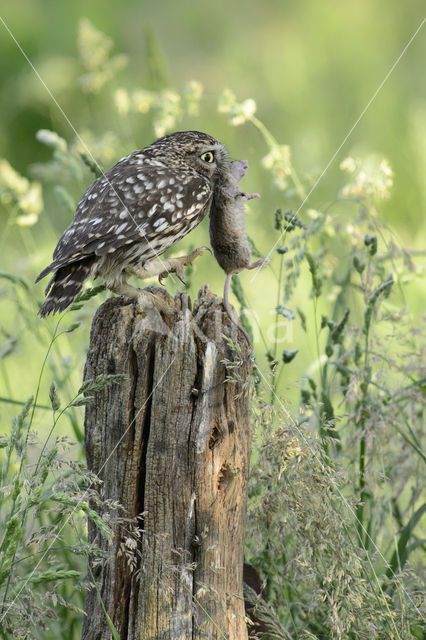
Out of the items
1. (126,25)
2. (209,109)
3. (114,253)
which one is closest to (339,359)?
(114,253)

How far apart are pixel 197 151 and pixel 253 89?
514cm

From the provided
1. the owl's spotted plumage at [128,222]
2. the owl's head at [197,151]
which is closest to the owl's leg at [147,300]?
the owl's spotted plumage at [128,222]

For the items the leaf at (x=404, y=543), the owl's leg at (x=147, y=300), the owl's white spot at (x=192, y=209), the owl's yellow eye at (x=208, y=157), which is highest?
the owl's yellow eye at (x=208, y=157)

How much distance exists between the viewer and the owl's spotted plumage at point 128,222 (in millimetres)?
2779

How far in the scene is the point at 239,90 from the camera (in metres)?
7.90

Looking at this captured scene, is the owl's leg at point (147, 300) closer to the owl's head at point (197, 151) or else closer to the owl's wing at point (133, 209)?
the owl's wing at point (133, 209)

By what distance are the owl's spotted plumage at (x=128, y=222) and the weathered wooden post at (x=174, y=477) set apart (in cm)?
43

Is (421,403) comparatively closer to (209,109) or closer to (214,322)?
(214,322)

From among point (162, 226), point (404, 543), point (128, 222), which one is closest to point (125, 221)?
point (128, 222)

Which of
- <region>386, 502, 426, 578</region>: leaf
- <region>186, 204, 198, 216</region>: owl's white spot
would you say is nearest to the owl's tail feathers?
<region>186, 204, 198, 216</region>: owl's white spot

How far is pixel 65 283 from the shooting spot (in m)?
2.77

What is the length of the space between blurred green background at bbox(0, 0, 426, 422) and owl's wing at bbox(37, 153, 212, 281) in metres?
1.73

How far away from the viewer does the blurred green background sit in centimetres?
607

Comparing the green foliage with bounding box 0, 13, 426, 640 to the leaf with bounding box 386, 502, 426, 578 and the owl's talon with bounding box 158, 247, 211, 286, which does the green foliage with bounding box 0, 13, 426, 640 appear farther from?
the owl's talon with bounding box 158, 247, 211, 286
